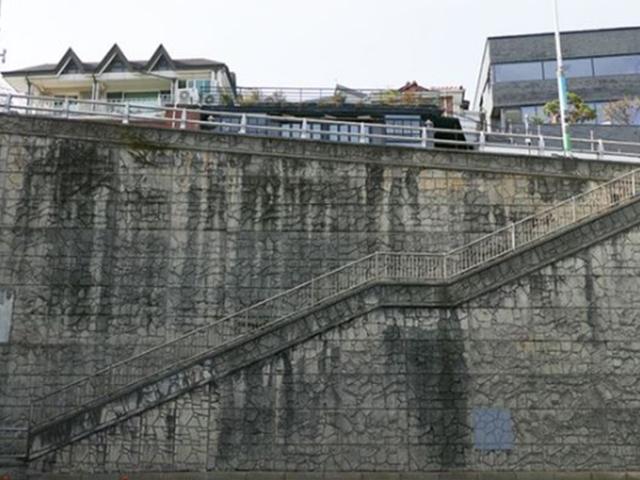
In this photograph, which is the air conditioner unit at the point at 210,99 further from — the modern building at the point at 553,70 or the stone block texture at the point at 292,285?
the modern building at the point at 553,70

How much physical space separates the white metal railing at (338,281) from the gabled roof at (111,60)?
24947 millimetres

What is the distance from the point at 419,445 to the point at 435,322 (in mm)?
2865

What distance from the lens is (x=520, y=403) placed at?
59.4 feet

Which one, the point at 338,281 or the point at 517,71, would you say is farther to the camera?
the point at 517,71

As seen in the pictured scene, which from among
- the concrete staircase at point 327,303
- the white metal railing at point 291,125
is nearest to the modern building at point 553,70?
the white metal railing at point 291,125

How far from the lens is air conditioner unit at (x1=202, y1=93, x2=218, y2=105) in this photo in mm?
36031

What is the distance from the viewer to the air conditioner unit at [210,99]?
36.0 meters

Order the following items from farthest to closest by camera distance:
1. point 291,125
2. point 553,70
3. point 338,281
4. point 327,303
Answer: point 553,70
point 291,125
point 338,281
point 327,303

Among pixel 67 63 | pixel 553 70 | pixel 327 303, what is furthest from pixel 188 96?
pixel 327 303

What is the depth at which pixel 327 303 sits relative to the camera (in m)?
18.1

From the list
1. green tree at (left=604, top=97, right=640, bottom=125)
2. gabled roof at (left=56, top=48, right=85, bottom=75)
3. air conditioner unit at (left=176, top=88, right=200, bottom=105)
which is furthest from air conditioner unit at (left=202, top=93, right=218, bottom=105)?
green tree at (left=604, top=97, right=640, bottom=125)

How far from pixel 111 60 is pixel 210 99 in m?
8.17

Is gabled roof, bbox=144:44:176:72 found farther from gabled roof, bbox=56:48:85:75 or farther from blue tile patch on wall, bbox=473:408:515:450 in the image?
blue tile patch on wall, bbox=473:408:515:450

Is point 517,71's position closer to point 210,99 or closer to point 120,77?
point 210,99
